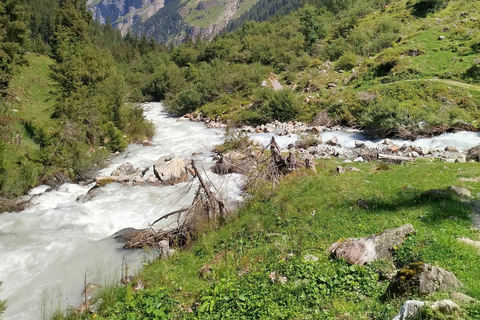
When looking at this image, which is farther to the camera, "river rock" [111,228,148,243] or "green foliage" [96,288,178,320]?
"river rock" [111,228,148,243]

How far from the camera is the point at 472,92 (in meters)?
19.6

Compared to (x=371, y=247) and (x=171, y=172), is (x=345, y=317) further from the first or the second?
(x=171, y=172)

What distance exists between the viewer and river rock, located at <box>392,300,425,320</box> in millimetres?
3861

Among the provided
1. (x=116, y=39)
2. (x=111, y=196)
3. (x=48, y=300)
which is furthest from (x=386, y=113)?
(x=116, y=39)

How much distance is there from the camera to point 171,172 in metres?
16.4

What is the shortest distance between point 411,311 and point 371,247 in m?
2.42

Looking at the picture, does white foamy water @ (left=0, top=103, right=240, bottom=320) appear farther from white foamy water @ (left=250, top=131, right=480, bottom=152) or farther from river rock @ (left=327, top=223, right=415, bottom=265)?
white foamy water @ (left=250, top=131, right=480, bottom=152)

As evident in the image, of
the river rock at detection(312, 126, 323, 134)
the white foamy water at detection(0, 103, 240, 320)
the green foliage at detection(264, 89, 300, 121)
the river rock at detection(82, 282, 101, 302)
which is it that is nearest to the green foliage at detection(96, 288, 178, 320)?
the river rock at detection(82, 282, 101, 302)

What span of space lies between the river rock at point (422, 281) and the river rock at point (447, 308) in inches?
34.5

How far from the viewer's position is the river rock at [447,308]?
3760mm

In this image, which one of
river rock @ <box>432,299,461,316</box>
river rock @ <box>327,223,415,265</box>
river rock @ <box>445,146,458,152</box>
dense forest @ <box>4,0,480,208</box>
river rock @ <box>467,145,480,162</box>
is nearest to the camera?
river rock @ <box>432,299,461,316</box>

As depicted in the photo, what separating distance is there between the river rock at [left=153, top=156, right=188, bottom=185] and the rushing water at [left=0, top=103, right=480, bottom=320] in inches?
24.0

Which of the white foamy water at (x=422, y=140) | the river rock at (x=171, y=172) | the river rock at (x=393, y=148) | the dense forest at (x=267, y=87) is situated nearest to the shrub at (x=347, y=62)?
the dense forest at (x=267, y=87)

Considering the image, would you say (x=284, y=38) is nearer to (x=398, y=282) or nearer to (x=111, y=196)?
(x=111, y=196)
